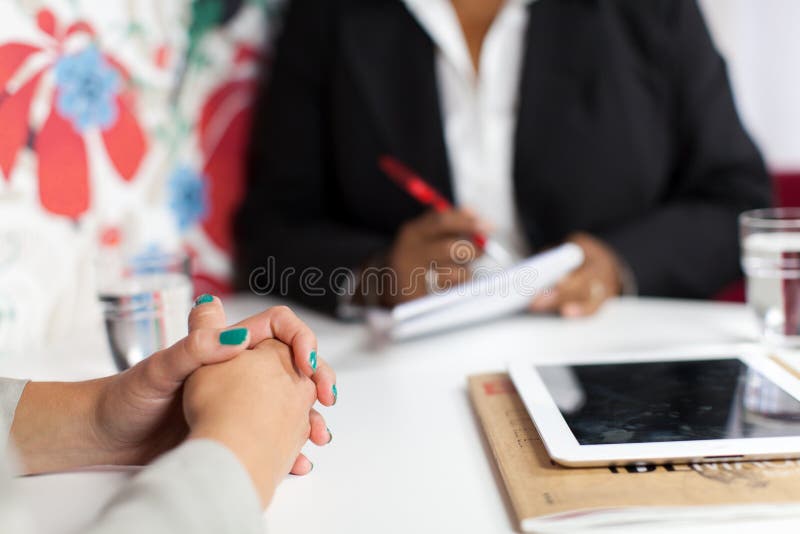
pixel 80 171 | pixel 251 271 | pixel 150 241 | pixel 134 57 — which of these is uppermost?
pixel 134 57

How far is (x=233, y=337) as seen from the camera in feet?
1.67

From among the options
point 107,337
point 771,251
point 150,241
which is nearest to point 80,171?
point 150,241

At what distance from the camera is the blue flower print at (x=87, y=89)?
34.7 inches

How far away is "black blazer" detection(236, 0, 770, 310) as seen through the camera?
44.4 inches

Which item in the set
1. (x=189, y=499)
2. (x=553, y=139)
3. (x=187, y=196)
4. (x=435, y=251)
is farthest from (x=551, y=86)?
(x=189, y=499)

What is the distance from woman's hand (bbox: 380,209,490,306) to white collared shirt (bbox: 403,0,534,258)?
7.6 inches

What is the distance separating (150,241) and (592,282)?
22.5 inches

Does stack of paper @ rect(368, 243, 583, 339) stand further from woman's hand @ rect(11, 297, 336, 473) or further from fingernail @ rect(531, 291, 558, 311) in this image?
woman's hand @ rect(11, 297, 336, 473)

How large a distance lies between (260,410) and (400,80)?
82 centimetres

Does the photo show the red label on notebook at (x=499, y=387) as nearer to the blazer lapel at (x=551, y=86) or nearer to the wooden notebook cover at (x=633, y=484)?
the wooden notebook cover at (x=633, y=484)

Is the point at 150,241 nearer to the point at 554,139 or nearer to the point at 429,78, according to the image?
the point at 429,78

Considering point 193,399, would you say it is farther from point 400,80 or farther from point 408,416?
point 400,80

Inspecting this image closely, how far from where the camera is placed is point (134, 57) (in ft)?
3.22

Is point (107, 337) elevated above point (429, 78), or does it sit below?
below
